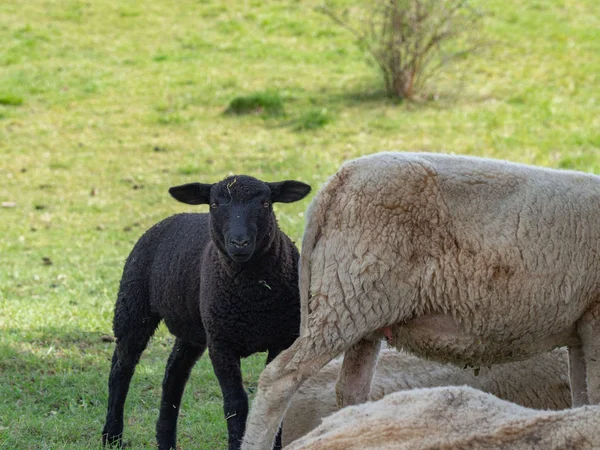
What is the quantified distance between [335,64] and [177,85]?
3084 mm

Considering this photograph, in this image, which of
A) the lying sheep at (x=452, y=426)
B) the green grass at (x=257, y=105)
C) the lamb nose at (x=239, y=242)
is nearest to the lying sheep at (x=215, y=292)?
the lamb nose at (x=239, y=242)

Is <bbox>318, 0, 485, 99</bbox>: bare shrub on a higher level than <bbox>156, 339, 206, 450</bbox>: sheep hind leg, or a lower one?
higher

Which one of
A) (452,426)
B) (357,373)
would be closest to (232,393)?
(357,373)

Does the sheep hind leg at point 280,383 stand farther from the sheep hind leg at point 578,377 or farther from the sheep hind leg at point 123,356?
the sheep hind leg at point 123,356

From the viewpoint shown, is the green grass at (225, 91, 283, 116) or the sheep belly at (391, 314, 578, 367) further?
the green grass at (225, 91, 283, 116)

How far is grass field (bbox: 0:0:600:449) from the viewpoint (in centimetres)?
737

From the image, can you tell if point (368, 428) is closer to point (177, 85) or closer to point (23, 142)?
point (23, 142)

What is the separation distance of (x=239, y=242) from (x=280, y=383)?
2.79 ft

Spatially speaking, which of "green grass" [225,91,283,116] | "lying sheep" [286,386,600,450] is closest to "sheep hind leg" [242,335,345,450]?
"lying sheep" [286,386,600,450]

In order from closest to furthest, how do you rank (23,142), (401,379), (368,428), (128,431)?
(368,428) < (401,379) < (128,431) < (23,142)

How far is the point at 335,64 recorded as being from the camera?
18.2 m

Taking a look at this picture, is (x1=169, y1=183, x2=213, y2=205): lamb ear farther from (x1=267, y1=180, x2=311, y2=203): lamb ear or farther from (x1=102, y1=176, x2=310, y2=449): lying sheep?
(x1=267, y1=180, x2=311, y2=203): lamb ear

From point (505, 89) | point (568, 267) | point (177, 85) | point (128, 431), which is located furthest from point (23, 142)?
point (568, 267)

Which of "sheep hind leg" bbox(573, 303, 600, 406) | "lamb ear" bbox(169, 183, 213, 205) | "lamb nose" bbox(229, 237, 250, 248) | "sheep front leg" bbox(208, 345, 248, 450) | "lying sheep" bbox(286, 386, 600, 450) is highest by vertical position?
"lamb ear" bbox(169, 183, 213, 205)
